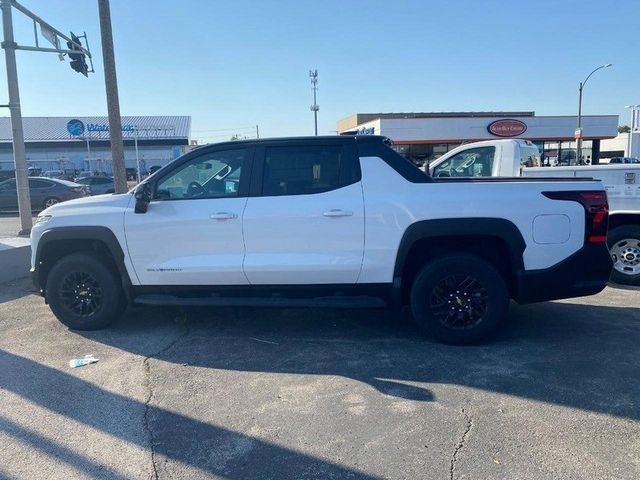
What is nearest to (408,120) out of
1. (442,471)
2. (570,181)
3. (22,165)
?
(22,165)

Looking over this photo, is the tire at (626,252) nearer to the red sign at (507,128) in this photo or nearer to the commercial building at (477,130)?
the commercial building at (477,130)

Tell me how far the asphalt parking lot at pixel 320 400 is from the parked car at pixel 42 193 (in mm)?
14995

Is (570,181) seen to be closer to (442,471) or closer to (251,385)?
(442,471)

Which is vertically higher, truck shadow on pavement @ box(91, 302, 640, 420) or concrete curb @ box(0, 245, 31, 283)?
concrete curb @ box(0, 245, 31, 283)

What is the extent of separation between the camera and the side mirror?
5.09 metres

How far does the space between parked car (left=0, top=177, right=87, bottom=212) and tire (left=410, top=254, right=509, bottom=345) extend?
17.5 m

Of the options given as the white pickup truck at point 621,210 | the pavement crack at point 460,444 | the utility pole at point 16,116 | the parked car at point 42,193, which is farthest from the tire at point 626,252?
the parked car at point 42,193

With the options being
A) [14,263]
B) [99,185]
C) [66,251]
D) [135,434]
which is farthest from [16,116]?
[99,185]

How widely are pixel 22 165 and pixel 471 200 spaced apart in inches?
408

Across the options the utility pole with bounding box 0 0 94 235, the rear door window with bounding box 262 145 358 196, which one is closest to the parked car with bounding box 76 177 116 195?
the utility pole with bounding box 0 0 94 235

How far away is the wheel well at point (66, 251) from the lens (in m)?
5.43

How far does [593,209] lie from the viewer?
182 inches

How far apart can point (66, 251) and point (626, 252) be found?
712 centimetres

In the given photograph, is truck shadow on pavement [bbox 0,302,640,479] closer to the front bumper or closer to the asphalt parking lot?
the asphalt parking lot
